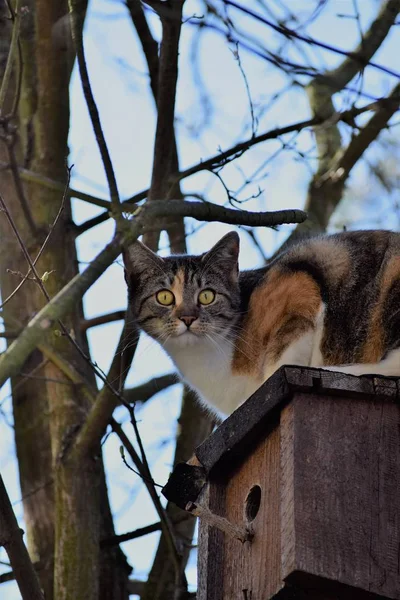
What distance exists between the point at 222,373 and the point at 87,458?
2.48 ft

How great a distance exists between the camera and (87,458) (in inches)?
184

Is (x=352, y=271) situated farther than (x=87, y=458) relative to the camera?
No

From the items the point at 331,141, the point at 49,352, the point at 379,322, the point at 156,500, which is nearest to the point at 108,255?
the point at 379,322

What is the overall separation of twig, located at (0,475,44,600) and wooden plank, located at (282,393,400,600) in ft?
3.80

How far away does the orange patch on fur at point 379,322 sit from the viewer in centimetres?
385

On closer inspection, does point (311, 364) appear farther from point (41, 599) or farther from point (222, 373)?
point (41, 599)

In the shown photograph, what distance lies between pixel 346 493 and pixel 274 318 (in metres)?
1.56

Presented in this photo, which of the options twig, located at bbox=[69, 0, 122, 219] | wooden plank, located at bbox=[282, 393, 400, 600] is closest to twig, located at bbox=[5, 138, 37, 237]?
twig, located at bbox=[69, 0, 122, 219]

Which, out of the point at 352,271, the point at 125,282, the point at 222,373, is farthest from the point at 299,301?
the point at 125,282

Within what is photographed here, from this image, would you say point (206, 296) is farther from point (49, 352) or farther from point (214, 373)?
point (49, 352)

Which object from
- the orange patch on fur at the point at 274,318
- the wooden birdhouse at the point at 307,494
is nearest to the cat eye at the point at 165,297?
the orange patch on fur at the point at 274,318

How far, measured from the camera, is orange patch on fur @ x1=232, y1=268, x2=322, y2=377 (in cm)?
416

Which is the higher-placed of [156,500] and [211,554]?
[156,500]

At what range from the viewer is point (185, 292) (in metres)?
4.58
